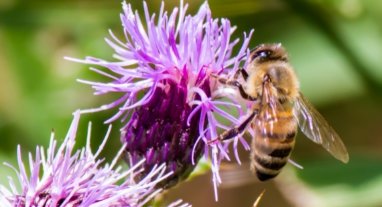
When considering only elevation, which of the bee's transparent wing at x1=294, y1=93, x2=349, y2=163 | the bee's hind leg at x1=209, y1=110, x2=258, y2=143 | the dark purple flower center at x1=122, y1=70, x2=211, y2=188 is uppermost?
the dark purple flower center at x1=122, y1=70, x2=211, y2=188

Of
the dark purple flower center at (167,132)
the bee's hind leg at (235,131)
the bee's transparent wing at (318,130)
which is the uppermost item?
the dark purple flower center at (167,132)

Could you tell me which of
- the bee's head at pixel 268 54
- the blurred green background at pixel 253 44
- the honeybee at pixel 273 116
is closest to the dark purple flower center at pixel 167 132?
the honeybee at pixel 273 116

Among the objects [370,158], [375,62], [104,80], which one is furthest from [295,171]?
[104,80]

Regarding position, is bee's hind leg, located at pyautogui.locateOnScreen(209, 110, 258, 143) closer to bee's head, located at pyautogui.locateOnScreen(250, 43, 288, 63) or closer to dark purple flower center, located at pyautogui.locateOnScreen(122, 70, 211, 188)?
dark purple flower center, located at pyautogui.locateOnScreen(122, 70, 211, 188)

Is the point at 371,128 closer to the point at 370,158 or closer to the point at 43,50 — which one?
the point at 370,158

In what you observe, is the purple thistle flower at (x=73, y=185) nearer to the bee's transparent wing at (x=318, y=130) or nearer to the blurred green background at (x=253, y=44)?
the bee's transparent wing at (x=318, y=130)

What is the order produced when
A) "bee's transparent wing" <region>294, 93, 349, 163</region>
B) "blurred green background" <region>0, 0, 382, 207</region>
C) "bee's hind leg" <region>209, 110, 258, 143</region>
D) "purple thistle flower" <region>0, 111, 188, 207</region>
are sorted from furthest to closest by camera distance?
"blurred green background" <region>0, 0, 382, 207</region> → "bee's transparent wing" <region>294, 93, 349, 163</region> → "bee's hind leg" <region>209, 110, 258, 143</region> → "purple thistle flower" <region>0, 111, 188, 207</region>

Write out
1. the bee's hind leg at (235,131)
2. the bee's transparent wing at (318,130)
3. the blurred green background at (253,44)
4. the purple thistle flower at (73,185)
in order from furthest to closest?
the blurred green background at (253,44), the bee's transparent wing at (318,130), the bee's hind leg at (235,131), the purple thistle flower at (73,185)

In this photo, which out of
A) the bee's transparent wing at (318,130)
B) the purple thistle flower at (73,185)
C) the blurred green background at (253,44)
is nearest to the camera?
the purple thistle flower at (73,185)

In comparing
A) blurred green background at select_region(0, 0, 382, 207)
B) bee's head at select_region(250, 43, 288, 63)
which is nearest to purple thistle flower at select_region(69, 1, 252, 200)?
bee's head at select_region(250, 43, 288, 63)
